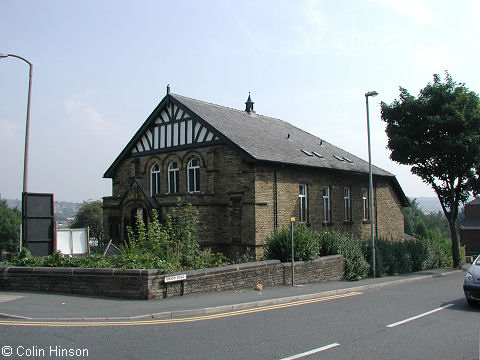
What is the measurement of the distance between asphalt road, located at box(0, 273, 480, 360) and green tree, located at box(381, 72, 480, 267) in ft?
52.8

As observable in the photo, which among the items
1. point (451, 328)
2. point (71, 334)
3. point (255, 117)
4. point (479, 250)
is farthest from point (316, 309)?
point (479, 250)

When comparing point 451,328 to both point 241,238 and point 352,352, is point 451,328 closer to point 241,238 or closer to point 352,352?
point 352,352

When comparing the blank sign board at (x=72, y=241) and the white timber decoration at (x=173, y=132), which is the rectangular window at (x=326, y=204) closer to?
the white timber decoration at (x=173, y=132)

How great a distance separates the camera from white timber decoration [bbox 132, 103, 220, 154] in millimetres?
24297

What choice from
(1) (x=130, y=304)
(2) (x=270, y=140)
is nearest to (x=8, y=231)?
(2) (x=270, y=140)

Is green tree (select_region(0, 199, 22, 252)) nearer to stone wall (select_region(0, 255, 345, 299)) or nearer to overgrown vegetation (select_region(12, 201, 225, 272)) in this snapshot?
overgrown vegetation (select_region(12, 201, 225, 272))

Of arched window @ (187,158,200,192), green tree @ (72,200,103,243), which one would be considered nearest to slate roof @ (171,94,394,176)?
arched window @ (187,158,200,192)

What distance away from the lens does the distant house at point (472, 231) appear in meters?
64.1

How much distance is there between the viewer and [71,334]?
8.25 metres

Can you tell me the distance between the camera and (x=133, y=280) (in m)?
11.9

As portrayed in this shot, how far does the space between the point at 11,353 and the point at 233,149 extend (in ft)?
56.0

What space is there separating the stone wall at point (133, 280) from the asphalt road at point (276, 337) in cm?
248

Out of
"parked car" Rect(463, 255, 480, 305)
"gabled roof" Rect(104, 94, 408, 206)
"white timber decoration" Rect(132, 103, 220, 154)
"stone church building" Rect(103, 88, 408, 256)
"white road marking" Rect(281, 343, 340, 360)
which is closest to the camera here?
"white road marking" Rect(281, 343, 340, 360)

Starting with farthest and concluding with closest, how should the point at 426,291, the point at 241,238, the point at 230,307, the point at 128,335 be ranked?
the point at 241,238 < the point at 426,291 < the point at 230,307 < the point at 128,335
